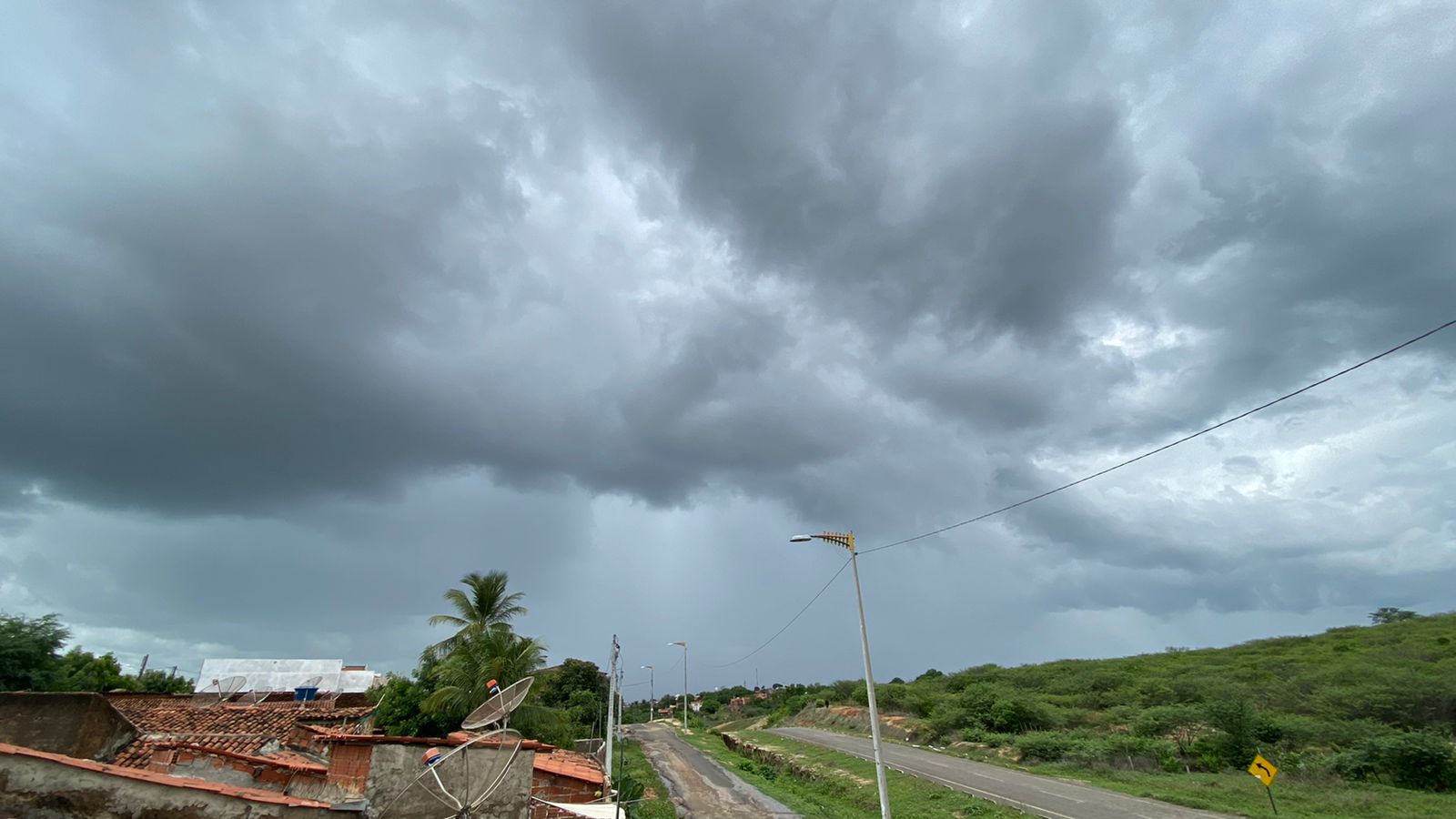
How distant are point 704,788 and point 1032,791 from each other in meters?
17.1

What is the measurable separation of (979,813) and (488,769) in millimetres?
21762

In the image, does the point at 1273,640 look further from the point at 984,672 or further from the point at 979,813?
the point at 979,813

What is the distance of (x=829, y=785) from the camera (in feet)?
118

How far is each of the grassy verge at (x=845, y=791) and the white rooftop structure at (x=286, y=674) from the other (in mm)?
41700

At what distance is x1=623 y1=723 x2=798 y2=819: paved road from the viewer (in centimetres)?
3012

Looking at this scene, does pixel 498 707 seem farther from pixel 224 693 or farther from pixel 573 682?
pixel 573 682

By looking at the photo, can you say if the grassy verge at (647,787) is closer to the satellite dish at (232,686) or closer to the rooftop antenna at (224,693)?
the rooftop antenna at (224,693)

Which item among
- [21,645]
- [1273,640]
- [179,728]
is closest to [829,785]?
[179,728]

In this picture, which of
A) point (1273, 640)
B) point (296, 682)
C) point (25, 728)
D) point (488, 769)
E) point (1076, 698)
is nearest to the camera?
point (488, 769)

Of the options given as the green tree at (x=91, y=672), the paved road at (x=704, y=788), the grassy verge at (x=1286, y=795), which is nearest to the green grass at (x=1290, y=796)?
the grassy verge at (x=1286, y=795)

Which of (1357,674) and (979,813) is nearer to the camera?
(979,813)

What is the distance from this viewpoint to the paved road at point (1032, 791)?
23.9 m

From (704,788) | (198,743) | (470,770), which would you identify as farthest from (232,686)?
(470,770)

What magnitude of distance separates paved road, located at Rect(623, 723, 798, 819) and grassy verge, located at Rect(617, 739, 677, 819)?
1.85ft
